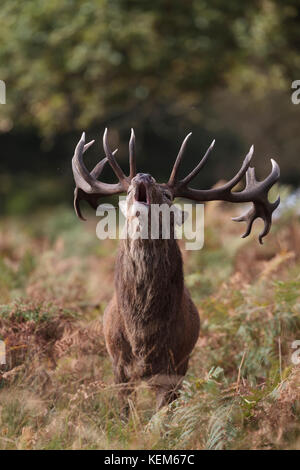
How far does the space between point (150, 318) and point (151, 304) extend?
12 centimetres

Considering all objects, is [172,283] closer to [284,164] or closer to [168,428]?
[168,428]

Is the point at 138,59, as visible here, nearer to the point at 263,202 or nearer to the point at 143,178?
the point at 263,202

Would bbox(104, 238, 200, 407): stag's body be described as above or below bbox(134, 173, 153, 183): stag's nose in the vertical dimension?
below

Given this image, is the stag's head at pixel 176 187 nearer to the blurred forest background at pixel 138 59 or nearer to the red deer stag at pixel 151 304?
the red deer stag at pixel 151 304

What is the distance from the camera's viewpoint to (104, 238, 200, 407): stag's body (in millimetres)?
5409

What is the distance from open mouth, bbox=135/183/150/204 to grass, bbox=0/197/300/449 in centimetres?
144

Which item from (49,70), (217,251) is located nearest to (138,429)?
(217,251)

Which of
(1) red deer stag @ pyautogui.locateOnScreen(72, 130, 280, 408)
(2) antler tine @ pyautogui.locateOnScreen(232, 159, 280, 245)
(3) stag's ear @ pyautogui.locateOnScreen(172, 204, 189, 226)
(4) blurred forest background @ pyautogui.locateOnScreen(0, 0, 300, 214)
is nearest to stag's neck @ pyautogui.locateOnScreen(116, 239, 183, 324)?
(1) red deer stag @ pyautogui.locateOnScreen(72, 130, 280, 408)

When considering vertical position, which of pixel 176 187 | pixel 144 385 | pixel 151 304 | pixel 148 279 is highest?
pixel 176 187

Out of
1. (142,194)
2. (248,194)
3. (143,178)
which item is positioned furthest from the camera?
(248,194)

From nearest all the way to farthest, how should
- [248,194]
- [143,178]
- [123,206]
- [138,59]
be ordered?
[143,178]
[123,206]
[248,194]
[138,59]

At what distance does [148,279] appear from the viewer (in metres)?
5.42

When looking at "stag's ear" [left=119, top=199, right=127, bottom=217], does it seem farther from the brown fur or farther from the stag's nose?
the stag's nose

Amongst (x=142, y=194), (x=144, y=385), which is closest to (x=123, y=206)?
(x=142, y=194)
